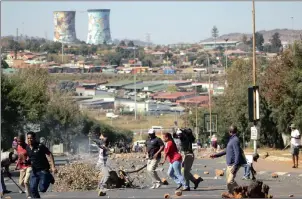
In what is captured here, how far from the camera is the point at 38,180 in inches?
728

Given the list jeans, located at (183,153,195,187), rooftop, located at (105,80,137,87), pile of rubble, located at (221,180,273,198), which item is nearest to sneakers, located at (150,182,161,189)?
jeans, located at (183,153,195,187)

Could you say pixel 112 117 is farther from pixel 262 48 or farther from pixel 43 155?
pixel 43 155

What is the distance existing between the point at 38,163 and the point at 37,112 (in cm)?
3165

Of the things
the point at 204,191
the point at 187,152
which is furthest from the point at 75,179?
the point at 204,191

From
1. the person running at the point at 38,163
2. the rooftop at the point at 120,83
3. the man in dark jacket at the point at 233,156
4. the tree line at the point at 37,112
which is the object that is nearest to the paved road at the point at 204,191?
the man in dark jacket at the point at 233,156

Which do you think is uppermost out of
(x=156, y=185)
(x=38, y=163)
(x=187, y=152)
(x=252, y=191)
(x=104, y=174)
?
(x=38, y=163)

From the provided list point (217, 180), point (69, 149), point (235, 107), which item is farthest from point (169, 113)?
point (217, 180)

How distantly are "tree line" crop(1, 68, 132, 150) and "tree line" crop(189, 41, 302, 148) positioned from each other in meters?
9.24

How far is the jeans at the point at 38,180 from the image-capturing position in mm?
18391

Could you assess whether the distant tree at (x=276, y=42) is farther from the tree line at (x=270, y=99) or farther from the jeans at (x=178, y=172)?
the jeans at (x=178, y=172)

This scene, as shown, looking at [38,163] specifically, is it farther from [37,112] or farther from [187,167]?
[37,112]

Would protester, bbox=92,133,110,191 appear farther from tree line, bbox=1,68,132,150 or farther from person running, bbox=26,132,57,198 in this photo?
tree line, bbox=1,68,132,150

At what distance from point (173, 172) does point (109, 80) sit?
170 meters

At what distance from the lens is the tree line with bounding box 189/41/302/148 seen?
1538 inches
